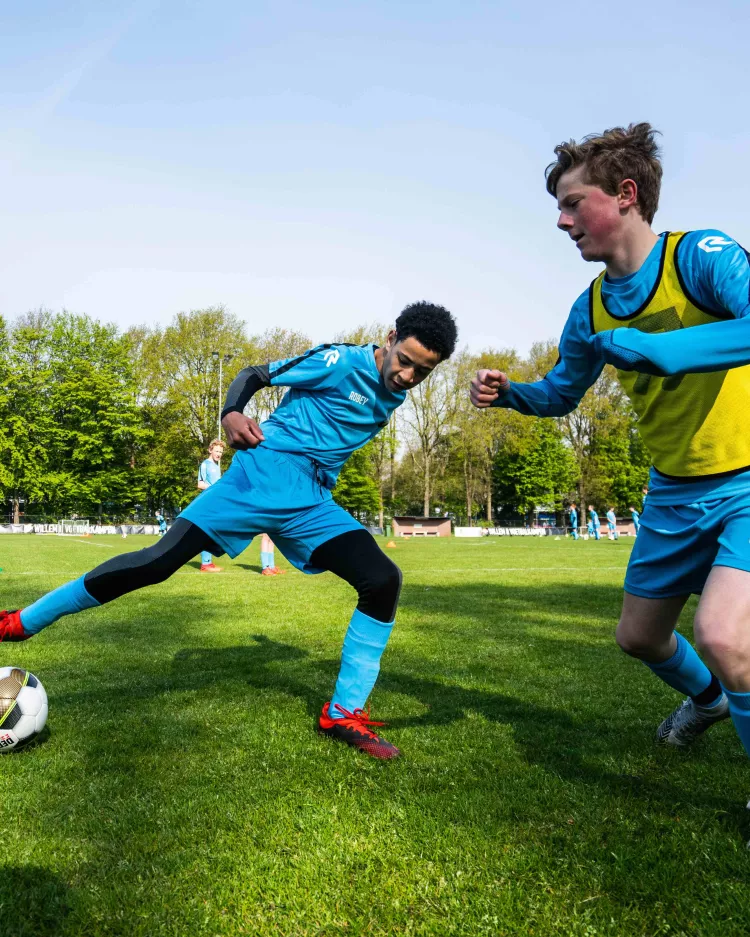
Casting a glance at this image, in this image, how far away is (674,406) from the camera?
3062mm

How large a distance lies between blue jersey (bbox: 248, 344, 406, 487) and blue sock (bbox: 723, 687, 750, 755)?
2.41 metres

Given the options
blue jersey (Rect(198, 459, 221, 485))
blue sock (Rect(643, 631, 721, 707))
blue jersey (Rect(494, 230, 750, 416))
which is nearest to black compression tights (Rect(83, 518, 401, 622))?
blue jersey (Rect(494, 230, 750, 416))

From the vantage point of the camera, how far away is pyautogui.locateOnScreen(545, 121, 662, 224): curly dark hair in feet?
10.4

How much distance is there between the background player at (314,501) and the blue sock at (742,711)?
5.94 feet

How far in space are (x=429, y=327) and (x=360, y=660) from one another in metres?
1.97

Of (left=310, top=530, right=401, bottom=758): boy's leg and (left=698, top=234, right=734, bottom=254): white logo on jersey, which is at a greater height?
(left=698, top=234, right=734, bottom=254): white logo on jersey

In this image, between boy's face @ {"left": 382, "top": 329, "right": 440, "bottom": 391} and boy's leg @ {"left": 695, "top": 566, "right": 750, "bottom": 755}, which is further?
boy's face @ {"left": 382, "top": 329, "right": 440, "bottom": 391}

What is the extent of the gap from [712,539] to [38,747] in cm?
349

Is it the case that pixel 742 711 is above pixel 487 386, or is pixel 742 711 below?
below

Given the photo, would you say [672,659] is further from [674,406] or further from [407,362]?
[407,362]

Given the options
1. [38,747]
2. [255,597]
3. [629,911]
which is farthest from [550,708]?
[255,597]

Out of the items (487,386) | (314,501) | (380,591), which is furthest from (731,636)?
(314,501)

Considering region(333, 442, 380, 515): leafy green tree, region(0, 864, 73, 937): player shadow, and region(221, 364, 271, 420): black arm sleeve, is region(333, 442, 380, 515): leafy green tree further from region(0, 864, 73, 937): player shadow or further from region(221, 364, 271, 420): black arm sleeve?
region(0, 864, 73, 937): player shadow

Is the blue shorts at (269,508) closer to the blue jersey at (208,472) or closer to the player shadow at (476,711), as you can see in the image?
the player shadow at (476,711)
